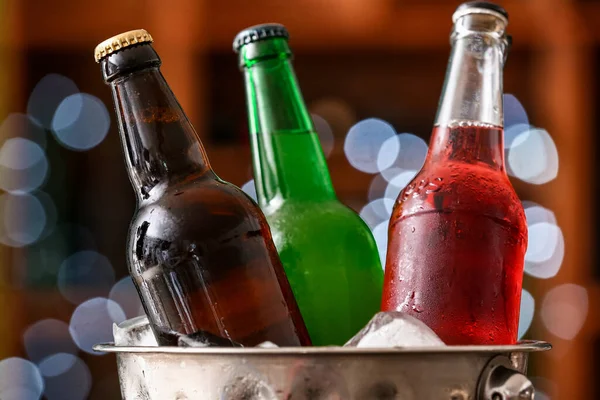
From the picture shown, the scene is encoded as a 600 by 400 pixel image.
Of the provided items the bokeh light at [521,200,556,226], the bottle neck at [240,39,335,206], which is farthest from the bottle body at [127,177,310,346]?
the bokeh light at [521,200,556,226]

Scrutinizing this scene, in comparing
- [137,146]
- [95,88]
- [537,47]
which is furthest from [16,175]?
[137,146]

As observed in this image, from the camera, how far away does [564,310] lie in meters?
1.56

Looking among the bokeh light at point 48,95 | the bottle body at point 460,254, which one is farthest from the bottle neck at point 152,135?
the bokeh light at point 48,95

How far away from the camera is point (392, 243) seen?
1.32 feet

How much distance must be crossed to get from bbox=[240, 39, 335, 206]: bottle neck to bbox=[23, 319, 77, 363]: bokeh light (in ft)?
4.02

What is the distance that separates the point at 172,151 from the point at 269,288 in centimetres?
9

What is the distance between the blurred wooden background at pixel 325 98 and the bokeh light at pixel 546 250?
15 millimetres

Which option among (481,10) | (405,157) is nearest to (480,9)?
(481,10)

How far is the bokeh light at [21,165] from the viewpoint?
1.54 metres

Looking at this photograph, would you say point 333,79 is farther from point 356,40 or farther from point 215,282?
point 215,282

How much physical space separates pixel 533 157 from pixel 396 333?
53.2 inches

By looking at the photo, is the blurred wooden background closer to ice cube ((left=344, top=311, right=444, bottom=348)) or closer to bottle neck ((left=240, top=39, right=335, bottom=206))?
bottle neck ((left=240, top=39, right=335, bottom=206))

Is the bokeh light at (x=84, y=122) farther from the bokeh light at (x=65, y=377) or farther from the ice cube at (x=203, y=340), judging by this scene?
the ice cube at (x=203, y=340)

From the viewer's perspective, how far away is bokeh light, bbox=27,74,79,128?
160 centimetres
